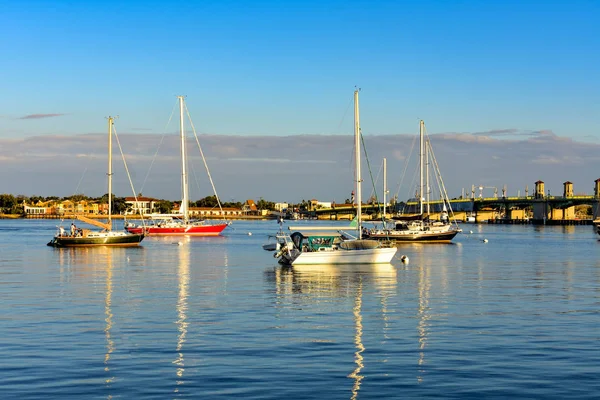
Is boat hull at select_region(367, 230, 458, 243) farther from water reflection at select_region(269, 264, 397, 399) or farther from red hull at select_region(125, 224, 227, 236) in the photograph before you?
red hull at select_region(125, 224, 227, 236)

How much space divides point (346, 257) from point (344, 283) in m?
12.5

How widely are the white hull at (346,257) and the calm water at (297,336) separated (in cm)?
560

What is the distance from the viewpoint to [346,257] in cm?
5791

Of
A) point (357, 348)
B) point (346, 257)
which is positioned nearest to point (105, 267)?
point (346, 257)

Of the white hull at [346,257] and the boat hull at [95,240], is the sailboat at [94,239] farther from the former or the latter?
the white hull at [346,257]

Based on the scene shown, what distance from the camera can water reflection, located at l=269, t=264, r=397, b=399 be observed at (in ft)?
106

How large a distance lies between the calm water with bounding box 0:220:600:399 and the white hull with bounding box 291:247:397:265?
5.60 m

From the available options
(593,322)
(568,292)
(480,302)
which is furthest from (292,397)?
(568,292)

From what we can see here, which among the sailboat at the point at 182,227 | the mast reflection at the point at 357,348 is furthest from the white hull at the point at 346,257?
the sailboat at the point at 182,227

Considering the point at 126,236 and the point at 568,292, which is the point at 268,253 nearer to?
the point at 126,236

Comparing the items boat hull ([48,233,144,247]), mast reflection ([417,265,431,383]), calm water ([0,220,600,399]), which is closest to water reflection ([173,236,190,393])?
calm water ([0,220,600,399])

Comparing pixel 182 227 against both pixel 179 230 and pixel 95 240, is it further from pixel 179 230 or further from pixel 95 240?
pixel 95 240

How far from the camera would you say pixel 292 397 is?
1848cm

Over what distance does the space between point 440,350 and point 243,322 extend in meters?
Answer: 8.21
